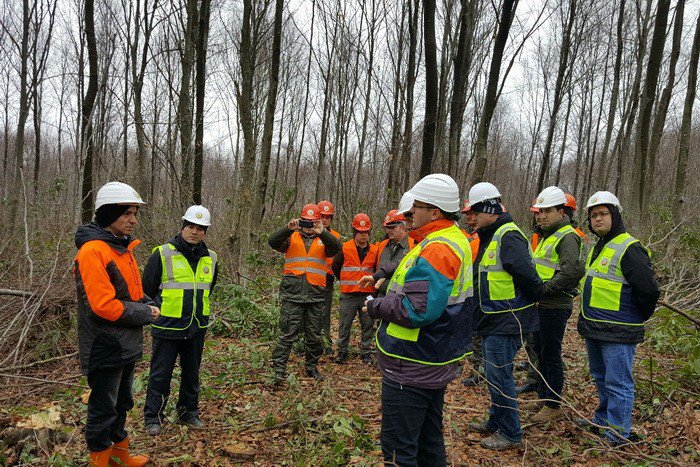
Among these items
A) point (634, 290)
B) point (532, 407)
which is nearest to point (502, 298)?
point (634, 290)

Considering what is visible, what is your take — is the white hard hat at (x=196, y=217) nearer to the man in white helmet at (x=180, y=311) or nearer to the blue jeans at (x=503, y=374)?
the man in white helmet at (x=180, y=311)

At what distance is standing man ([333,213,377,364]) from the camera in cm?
634

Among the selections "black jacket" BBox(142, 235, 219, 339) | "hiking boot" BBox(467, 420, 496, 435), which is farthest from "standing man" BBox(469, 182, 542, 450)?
"black jacket" BBox(142, 235, 219, 339)

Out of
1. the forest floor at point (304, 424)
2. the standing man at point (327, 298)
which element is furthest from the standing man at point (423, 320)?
the standing man at point (327, 298)

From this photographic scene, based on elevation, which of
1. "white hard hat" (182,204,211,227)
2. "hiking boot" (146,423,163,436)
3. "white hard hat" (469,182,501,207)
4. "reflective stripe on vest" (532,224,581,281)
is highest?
"white hard hat" (469,182,501,207)

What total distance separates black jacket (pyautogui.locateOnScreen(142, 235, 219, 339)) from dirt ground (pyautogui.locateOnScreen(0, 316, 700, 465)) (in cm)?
73

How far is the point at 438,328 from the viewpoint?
2.68 meters

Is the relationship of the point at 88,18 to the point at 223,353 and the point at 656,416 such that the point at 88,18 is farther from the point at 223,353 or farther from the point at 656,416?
the point at 656,416

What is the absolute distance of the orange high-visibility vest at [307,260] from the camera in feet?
17.9

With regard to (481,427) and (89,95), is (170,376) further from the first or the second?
(89,95)

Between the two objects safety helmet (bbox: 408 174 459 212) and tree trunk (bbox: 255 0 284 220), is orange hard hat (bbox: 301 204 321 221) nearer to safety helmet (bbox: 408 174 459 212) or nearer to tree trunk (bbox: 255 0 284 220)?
safety helmet (bbox: 408 174 459 212)

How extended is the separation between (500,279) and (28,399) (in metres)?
5.33

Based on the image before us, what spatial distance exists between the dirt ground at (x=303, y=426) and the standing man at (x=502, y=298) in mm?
334

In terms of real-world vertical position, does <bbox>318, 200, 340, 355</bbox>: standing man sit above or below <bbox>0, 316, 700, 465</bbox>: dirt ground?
above
